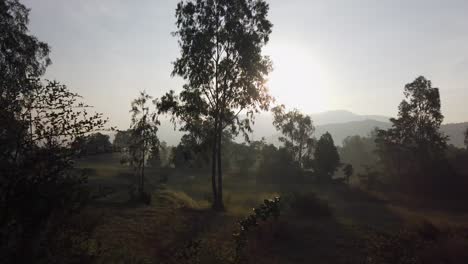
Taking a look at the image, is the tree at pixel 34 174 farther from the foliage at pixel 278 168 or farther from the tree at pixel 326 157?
the tree at pixel 326 157

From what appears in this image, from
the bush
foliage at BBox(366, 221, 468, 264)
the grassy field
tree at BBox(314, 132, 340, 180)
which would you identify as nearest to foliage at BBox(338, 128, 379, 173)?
tree at BBox(314, 132, 340, 180)

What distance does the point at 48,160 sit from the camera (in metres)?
6.15

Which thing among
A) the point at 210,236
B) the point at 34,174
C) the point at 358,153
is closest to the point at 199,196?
the point at 210,236

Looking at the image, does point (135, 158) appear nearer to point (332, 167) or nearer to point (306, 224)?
point (306, 224)

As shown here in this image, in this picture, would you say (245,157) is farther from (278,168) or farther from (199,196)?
(199,196)

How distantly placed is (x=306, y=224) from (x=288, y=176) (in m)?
45.6

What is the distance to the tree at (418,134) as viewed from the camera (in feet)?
162

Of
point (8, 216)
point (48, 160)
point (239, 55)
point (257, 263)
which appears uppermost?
point (239, 55)

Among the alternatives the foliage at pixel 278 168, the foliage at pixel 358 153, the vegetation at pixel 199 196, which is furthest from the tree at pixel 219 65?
the foliage at pixel 358 153

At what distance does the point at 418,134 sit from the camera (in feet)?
170

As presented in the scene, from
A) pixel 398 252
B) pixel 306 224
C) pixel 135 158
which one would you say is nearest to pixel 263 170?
pixel 135 158

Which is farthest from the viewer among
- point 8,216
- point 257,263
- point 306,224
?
point 306,224

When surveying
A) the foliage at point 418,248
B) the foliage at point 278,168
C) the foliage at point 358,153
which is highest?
the foliage at point 358,153

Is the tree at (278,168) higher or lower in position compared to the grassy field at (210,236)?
higher
